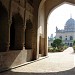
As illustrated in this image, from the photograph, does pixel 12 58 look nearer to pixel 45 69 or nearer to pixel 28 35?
pixel 45 69

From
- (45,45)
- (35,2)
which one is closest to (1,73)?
(35,2)

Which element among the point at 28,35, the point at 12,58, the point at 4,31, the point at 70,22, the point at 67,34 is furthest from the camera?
the point at 70,22

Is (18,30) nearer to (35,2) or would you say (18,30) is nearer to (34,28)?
(34,28)

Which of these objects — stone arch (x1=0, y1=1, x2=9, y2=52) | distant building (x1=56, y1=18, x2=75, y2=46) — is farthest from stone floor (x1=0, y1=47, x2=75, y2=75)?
distant building (x1=56, y1=18, x2=75, y2=46)

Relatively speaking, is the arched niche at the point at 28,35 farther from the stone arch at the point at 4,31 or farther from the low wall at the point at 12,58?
the stone arch at the point at 4,31

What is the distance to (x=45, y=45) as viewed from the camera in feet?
69.1

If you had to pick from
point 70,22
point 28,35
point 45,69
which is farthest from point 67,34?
point 45,69

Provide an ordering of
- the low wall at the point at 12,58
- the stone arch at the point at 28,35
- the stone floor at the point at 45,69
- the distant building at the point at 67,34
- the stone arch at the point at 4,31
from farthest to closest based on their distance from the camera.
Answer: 1. the distant building at the point at 67,34
2. the stone arch at the point at 28,35
3. the stone arch at the point at 4,31
4. the low wall at the point at 12,58
5. the stone floor at the point at 45,69

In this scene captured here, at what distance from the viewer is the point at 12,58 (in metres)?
11.5

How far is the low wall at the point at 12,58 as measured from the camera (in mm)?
10203

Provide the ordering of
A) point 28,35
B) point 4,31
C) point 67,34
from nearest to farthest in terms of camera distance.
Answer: point 4,31
point 28,35
point 67,34

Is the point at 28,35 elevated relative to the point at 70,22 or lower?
lower

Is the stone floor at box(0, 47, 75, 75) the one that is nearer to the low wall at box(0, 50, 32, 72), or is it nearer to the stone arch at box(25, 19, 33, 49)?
the low wall at box(0, 50, 32, 72)

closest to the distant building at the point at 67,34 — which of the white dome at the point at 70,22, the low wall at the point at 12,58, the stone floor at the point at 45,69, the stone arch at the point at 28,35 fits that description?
the white dome at the point at 70,22
